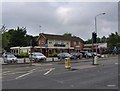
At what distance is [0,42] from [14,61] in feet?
123

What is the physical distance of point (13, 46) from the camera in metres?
98.6

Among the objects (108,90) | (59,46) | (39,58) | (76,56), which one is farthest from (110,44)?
(108,90)

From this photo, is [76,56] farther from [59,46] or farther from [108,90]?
[108,90]

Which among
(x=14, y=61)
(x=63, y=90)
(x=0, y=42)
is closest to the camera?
(x=63, y=90)

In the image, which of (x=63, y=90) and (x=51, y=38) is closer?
(x=63, y=90)

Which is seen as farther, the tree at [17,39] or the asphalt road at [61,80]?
the tree at [17,39]

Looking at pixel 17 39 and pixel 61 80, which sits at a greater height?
pixel 17 39

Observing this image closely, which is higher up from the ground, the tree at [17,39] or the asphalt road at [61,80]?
the tree at [17,39]

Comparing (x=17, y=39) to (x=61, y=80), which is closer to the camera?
(x=61, y=80)

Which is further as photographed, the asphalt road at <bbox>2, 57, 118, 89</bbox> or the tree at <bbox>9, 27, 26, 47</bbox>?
the tree at <bbox>9, 27, 26, 47</bbox>

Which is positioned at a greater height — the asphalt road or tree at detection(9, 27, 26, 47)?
tree at detection(9, 27, 26, 47)

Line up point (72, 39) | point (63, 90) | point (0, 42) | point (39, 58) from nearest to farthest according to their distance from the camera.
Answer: point (63, 90), point (39, 58), point (0, 42), point (72, 39)

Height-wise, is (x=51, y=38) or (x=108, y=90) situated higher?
(x=51, y=38)

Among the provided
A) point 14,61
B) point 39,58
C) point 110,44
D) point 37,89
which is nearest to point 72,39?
point 110,44
